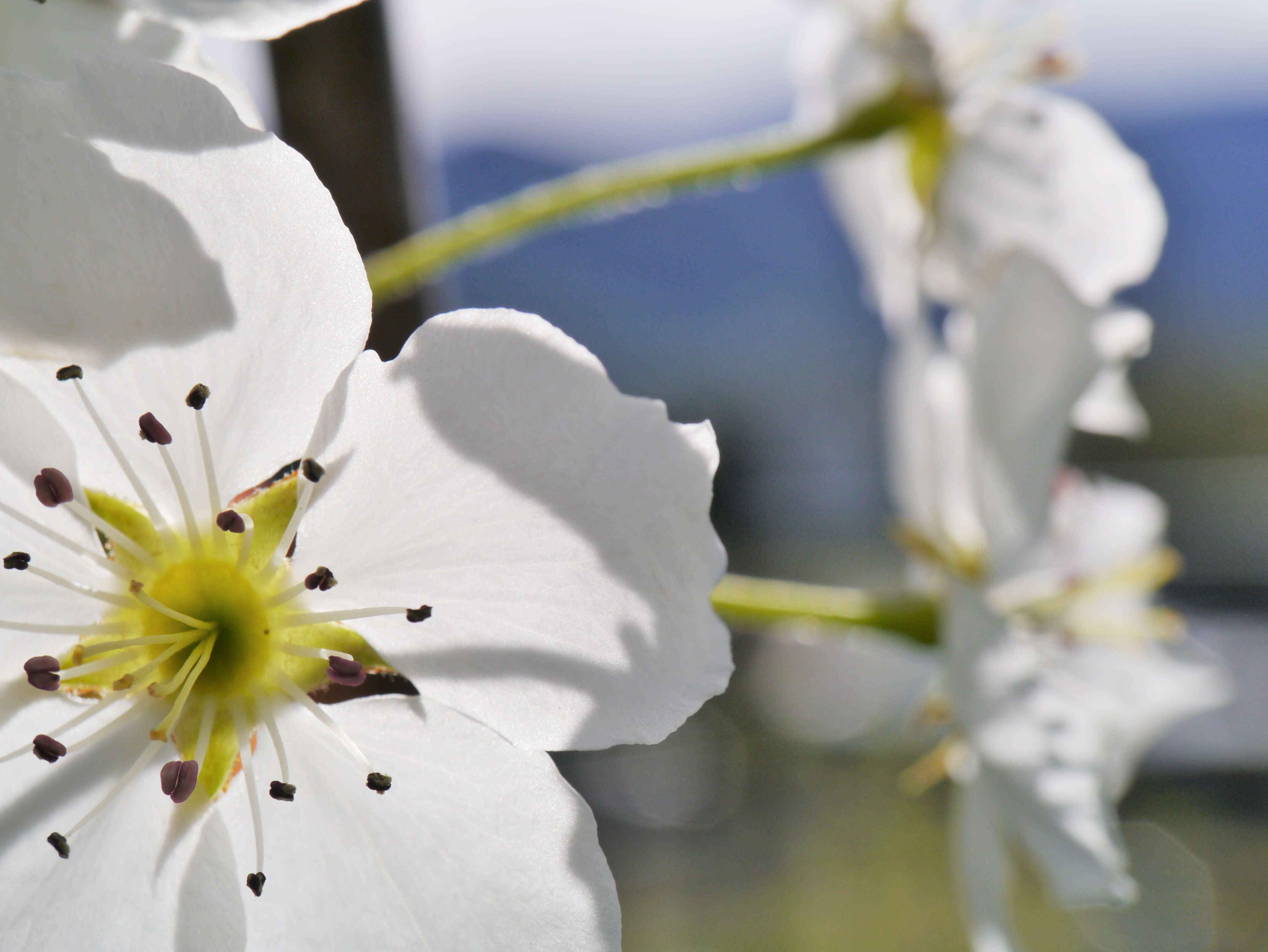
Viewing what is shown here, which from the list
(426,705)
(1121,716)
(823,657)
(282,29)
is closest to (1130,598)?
(1121,716)

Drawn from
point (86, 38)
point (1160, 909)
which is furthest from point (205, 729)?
point (1160, 909)

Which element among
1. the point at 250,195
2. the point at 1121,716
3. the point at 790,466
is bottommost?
the point at 790,466

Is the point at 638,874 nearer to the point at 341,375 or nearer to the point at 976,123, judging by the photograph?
the point at 976,123

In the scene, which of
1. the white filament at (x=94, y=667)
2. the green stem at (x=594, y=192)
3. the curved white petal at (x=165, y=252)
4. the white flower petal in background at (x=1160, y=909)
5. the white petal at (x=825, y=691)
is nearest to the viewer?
the curved white petal at (x=165, y=252)

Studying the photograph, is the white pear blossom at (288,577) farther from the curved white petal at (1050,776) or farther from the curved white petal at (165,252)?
the curved white petal at (1050,776)

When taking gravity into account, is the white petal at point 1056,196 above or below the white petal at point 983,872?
above

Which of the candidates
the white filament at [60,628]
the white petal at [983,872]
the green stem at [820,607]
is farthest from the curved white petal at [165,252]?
the white petal at [983,872]
